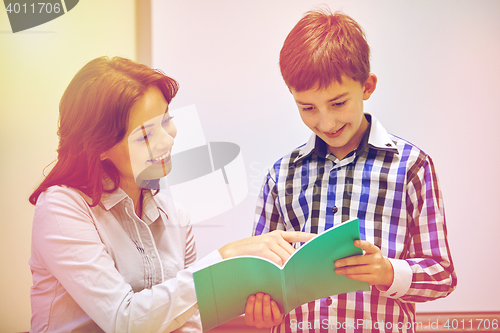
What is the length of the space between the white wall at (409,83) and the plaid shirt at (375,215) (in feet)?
0.66

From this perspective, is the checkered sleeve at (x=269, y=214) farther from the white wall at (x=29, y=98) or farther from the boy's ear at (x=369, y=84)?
the white wall at (x=29, y=98)

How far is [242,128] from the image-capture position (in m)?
1.04

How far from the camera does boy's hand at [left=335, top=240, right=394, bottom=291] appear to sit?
0.63 meters

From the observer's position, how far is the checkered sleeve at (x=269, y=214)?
2.87 ft

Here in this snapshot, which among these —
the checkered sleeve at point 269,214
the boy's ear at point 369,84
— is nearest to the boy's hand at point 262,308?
the checkered sleeve at point 269,214

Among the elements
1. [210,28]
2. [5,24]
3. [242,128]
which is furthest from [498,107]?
[5,24]

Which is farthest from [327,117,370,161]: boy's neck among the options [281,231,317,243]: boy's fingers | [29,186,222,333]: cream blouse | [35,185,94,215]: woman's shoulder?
[35,185,94,215]: woman's shoulder

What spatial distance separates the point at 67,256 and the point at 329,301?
0.53 metres

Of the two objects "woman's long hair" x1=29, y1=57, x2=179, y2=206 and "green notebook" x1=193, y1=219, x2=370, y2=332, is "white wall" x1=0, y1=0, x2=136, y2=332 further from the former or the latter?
"green notebook" x1=193, y1=219, x2=370, y2=332

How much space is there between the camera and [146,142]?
82 centimetres

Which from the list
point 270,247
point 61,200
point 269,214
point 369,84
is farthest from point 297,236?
point 61,200

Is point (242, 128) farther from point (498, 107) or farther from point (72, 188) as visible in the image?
point (498, 107)

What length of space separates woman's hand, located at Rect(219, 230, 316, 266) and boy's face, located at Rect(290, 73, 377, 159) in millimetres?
219

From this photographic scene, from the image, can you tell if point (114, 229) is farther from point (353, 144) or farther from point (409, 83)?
point (409, 83)
